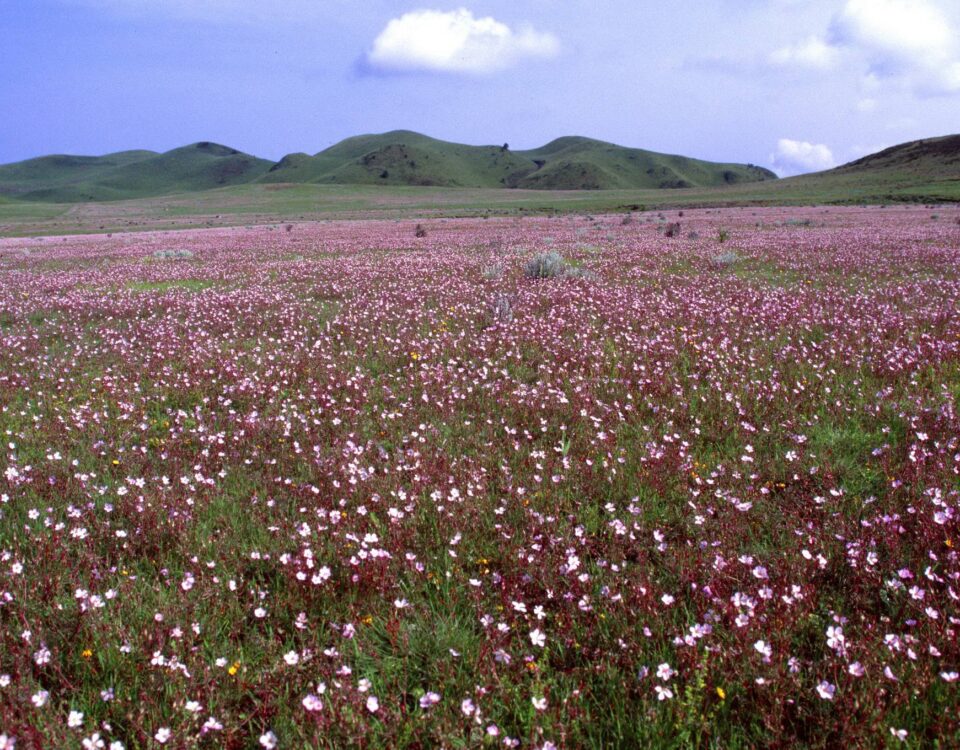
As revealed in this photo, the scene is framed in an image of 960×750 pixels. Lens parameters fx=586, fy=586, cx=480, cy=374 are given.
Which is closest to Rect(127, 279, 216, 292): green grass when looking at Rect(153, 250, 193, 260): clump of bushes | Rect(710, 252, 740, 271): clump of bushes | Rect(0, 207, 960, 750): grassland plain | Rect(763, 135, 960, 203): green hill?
Rect(0, 207, 960, 750): grassland plain

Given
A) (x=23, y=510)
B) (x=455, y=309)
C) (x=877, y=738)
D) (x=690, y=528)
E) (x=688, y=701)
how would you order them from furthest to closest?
1. (x=455, y=309)
2. (x=23, y=510)
3. (x=690, y=528)
4. (x=688, y=701)
5. (x=877, y=738)

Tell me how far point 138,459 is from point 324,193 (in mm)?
183143

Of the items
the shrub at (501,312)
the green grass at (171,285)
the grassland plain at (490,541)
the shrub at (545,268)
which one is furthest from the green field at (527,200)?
the grassland plain at (490,541)

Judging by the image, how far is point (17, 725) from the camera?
2.54 metres

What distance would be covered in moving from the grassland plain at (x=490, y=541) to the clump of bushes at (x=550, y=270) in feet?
22.6

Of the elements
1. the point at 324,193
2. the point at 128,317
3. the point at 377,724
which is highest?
the point at 324,193

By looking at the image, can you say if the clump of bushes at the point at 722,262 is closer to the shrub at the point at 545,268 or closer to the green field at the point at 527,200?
the shrub at the point at 545,268

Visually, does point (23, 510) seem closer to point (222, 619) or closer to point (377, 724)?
point (222, 619)

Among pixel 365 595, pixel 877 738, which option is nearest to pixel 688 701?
pixel 877 738

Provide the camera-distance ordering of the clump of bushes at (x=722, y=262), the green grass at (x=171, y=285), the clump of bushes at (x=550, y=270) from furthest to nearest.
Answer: the clump of bushes at (x=722, y=262) < the green grass at (x=171, y=285) < the clump of bushes at (x=550, y=270)

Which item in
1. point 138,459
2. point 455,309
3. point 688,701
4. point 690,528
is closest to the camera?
point 688,701

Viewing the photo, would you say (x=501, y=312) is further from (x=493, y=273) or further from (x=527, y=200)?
(x=527, y=200)

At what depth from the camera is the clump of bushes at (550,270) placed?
16125 millimetres

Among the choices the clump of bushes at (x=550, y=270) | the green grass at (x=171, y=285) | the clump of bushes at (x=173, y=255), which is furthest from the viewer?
the clump of bushes at (x=173, y=255)
